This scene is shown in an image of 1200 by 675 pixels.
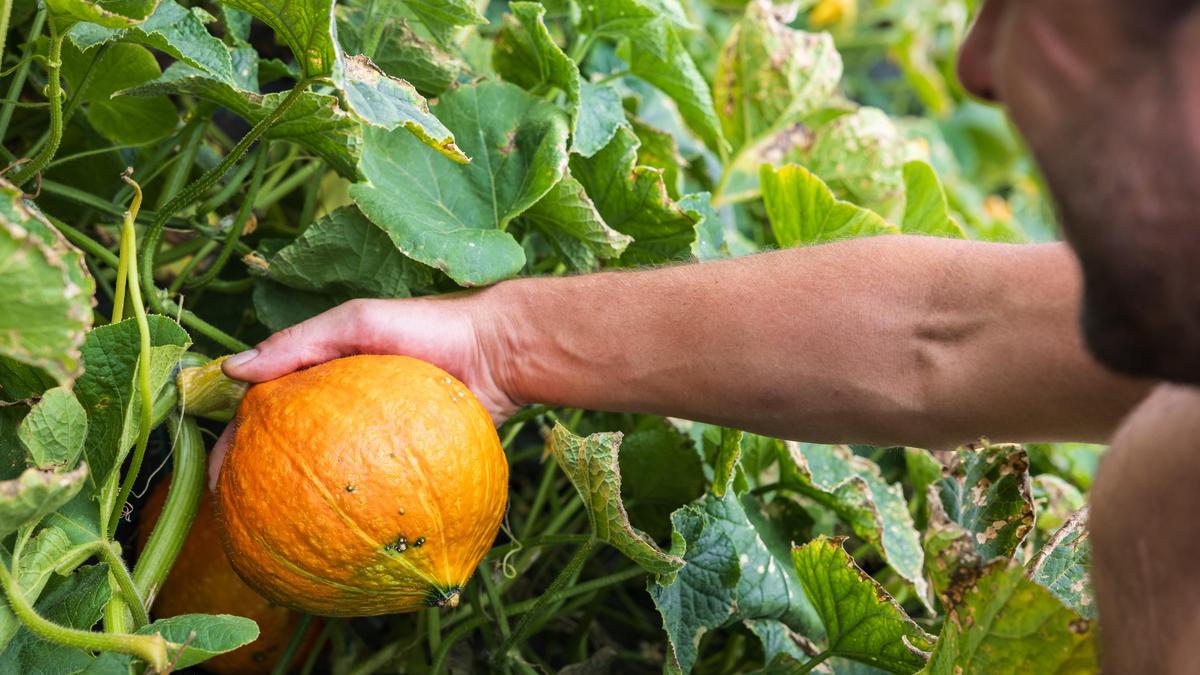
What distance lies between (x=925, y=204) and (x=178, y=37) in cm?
Result: 84

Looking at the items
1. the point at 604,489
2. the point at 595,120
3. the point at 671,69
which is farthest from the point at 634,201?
the point at 604,489

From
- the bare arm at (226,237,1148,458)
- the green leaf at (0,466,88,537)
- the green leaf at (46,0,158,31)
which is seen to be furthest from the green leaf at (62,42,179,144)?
the green leaf at (0,466,88,537)

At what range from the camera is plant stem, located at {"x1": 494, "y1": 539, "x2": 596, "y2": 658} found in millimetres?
865

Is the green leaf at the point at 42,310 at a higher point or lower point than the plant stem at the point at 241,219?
higher

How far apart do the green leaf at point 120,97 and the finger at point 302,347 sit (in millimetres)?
203

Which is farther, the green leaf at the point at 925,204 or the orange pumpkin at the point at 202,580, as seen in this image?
the green leaf at the point at 925,204

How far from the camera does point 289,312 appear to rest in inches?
38.6

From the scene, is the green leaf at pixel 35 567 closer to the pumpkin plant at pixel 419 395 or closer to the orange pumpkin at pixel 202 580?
the pumpkin plant at pixel 419 395

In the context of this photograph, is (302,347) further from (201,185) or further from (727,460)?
(727,460)

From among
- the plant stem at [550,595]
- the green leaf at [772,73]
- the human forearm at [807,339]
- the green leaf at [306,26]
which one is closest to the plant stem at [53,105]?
the green leaf at [306,26]

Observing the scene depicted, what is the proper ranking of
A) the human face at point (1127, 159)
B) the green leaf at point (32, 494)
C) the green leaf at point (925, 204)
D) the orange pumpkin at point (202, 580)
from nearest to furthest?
1. the human face at point (1127, 159)
2. the green leaf at point (32, 494)
3. the orange pumpkin at point (202, 580)
4. the green leaf at point (925, 204)

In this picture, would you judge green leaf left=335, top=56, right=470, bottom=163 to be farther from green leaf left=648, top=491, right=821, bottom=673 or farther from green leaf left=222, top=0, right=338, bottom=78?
green leaf left=648, top=491, right=821, bottom=673

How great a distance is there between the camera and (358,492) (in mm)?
730

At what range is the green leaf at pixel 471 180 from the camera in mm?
893
